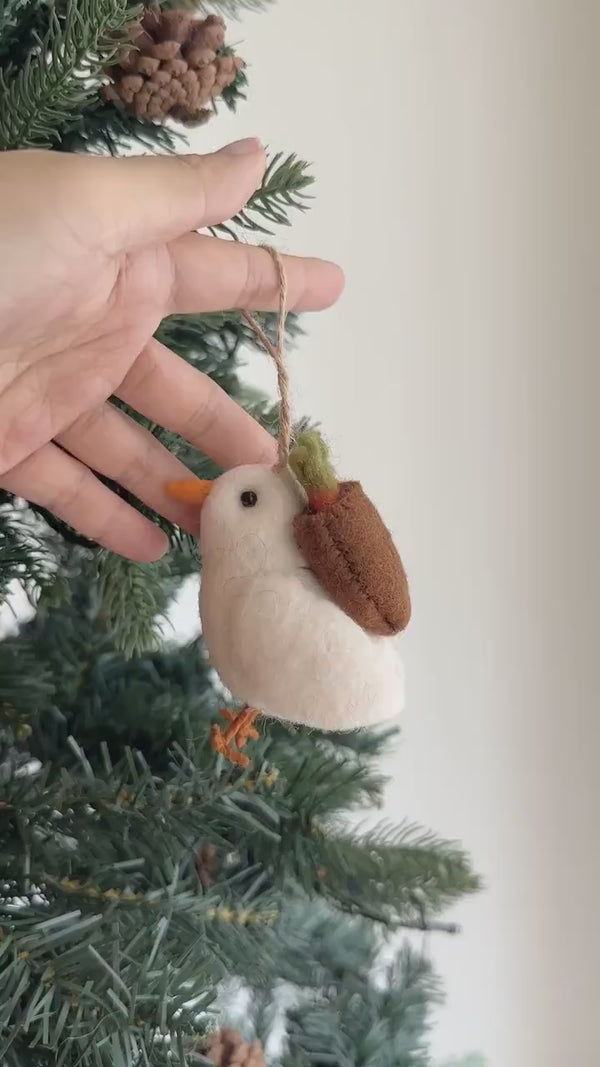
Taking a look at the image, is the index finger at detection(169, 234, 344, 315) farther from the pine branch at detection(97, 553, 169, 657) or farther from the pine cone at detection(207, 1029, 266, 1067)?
the pine cone at detection(207, 1029, 266, 1067)

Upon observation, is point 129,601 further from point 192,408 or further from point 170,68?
point 170,68

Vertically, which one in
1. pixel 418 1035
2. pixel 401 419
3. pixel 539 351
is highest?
pixel 539 351

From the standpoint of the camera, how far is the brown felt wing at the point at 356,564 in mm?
368

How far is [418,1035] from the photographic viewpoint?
0.57m

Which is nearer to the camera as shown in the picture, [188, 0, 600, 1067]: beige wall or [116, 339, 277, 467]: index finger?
[116, 339, 277, 467]: index finger

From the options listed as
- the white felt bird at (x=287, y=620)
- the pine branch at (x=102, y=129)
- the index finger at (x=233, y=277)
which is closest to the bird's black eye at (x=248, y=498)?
the white felt bird at (x=287, y=620)

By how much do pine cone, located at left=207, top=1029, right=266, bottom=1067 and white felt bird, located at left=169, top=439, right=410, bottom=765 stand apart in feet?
0.71

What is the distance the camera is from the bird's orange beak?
44cm

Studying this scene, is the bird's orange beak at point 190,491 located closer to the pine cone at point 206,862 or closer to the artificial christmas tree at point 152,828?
the artificial christmas tree at point 152,828

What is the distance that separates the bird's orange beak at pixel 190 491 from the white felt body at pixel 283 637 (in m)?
0.04

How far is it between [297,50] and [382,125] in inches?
4.2

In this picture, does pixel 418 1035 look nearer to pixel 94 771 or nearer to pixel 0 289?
pixel 94 771

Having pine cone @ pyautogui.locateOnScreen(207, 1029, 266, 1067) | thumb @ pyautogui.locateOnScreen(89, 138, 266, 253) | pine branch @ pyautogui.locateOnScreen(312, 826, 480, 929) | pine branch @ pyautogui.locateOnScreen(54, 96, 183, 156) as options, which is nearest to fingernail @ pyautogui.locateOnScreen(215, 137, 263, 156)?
thumb @ pyautogui.locateOnScreen(89, 138, 266, 253)

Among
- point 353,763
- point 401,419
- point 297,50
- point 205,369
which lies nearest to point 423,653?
point 401,419
